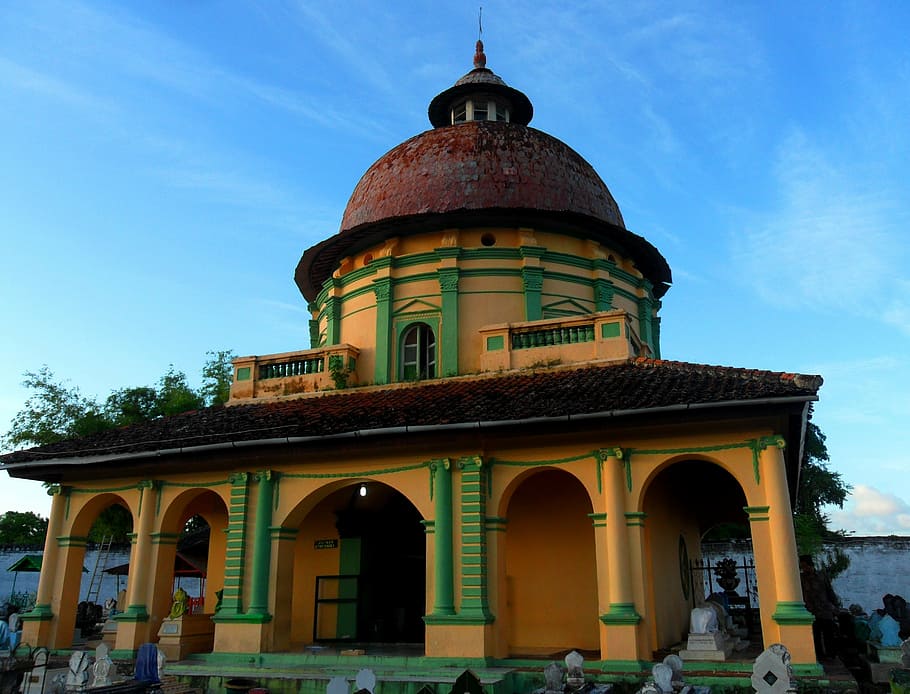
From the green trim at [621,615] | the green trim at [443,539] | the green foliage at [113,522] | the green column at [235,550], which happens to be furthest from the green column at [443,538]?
the green foliage at [113,522]

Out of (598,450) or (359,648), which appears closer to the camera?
(598,450)

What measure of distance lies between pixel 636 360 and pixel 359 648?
6.96 metres

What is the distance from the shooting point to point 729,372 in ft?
41.2

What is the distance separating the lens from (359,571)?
1509 cm

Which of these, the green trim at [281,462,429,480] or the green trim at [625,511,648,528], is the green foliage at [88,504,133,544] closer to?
the green trim at [281,462,429,480]

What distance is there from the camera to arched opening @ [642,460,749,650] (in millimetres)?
12969

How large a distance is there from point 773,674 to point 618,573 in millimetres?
3815

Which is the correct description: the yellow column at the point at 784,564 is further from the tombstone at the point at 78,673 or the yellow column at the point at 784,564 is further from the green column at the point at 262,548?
the tombstone at the point at 78,673

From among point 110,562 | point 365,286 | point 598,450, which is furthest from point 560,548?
point 110,562

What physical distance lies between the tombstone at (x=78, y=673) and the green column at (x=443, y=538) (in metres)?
4.84

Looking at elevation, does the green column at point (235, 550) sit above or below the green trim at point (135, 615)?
above

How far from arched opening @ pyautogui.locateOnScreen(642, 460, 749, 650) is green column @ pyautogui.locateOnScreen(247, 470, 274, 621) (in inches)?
245

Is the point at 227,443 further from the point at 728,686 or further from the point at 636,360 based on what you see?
the point at 728,686

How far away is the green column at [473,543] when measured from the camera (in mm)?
11977
